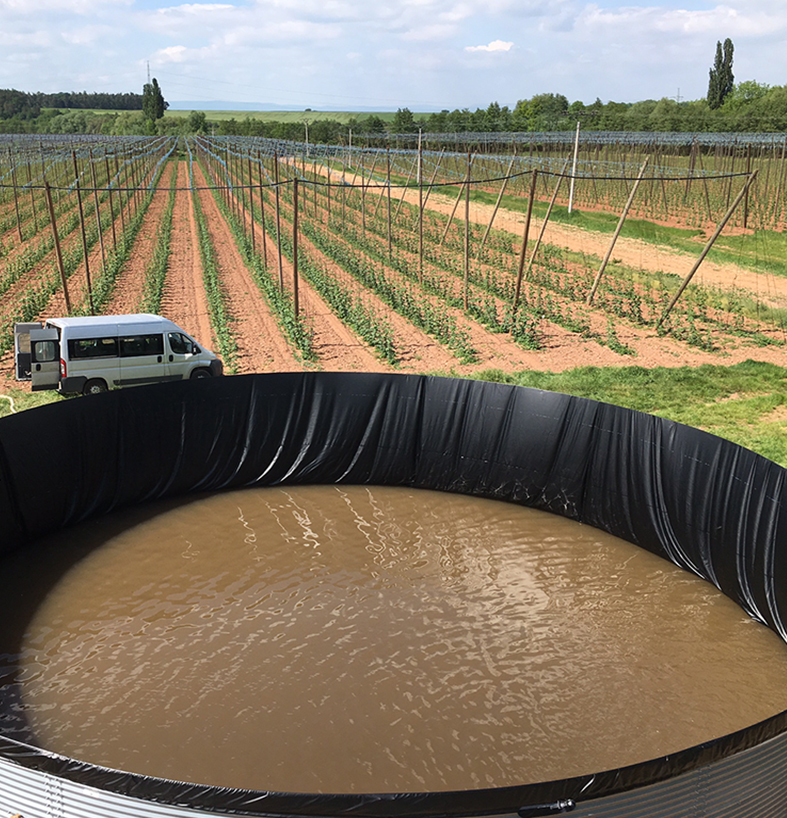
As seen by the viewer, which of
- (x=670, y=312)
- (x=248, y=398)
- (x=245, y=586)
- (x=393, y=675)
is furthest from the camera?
(x=670, y=312)

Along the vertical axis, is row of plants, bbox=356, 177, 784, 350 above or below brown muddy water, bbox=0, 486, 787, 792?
above

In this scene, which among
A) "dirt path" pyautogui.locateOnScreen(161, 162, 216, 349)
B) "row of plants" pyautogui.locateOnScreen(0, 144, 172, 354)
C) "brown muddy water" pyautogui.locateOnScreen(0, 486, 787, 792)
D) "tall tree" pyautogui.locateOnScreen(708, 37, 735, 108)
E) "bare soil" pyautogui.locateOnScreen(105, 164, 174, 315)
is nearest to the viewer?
"brown muddy water" pyautogui.locateOnScreen(0, 486, 787, 792)

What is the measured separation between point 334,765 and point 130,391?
256 inches

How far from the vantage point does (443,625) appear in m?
9.09

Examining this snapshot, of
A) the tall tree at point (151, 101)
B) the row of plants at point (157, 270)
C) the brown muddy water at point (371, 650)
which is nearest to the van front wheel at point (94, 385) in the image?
the brown muddy water at point (371, 650)

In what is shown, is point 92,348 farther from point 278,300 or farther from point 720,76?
point 720,76

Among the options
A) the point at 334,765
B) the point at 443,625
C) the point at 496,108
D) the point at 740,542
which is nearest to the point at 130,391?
the point at 443,625

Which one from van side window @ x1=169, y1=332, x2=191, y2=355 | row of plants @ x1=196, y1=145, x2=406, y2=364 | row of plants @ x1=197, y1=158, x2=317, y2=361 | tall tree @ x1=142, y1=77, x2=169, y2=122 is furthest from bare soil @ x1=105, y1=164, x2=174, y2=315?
tall tree @ x1=142, y1=77, x2=169, y2=122

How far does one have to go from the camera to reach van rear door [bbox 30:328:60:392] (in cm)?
1472

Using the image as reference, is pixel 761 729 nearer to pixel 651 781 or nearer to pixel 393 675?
pixel 651 781

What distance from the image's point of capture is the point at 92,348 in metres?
14.8

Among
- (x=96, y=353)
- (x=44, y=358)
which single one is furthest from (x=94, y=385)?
(x=44, y=358)

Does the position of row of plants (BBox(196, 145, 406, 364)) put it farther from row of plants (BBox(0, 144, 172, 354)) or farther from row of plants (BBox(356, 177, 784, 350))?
row of plants (BBox(0, 144, 172, 354))

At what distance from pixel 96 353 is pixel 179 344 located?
1.59 meters
